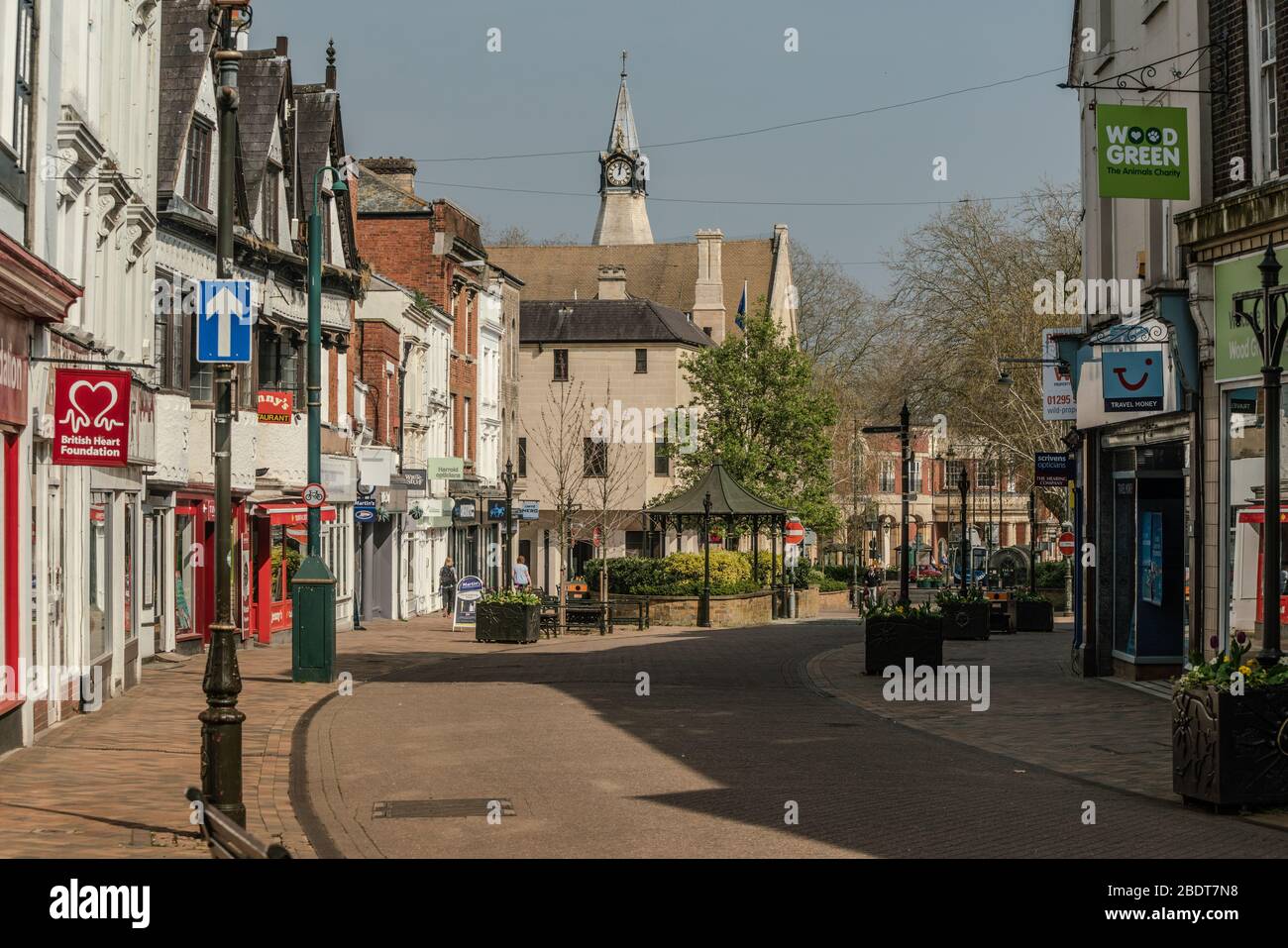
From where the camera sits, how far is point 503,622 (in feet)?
115

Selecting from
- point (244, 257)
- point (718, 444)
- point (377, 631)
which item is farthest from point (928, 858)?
point (718, 444)

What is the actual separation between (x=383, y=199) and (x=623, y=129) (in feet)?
267

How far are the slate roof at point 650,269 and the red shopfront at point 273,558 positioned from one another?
59.2 meters

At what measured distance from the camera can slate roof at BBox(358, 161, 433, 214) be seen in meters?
54.8

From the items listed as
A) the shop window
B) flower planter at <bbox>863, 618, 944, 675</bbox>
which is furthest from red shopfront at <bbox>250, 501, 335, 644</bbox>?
flower planter at <bbox>863, 618, 944, 675</bbox>

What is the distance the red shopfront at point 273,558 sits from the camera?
110 ft

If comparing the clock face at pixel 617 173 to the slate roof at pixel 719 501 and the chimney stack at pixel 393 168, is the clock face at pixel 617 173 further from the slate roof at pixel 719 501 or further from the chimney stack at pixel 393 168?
the slate roof at pixel 719 501

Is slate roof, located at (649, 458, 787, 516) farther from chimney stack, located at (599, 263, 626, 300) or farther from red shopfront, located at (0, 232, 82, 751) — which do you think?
chimney stack, located at (599, 263, 626, 300)

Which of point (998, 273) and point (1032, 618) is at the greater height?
point (998, 273)

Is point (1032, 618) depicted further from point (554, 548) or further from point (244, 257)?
point (554, 548)

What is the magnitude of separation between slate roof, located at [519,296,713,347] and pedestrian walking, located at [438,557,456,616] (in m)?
25.2

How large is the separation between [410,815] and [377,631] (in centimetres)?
2837

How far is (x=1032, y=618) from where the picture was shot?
142 ft

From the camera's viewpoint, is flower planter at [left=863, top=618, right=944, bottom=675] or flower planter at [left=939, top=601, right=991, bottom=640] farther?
flower planter at [left=939, top=601, right=991, bottom=640]
